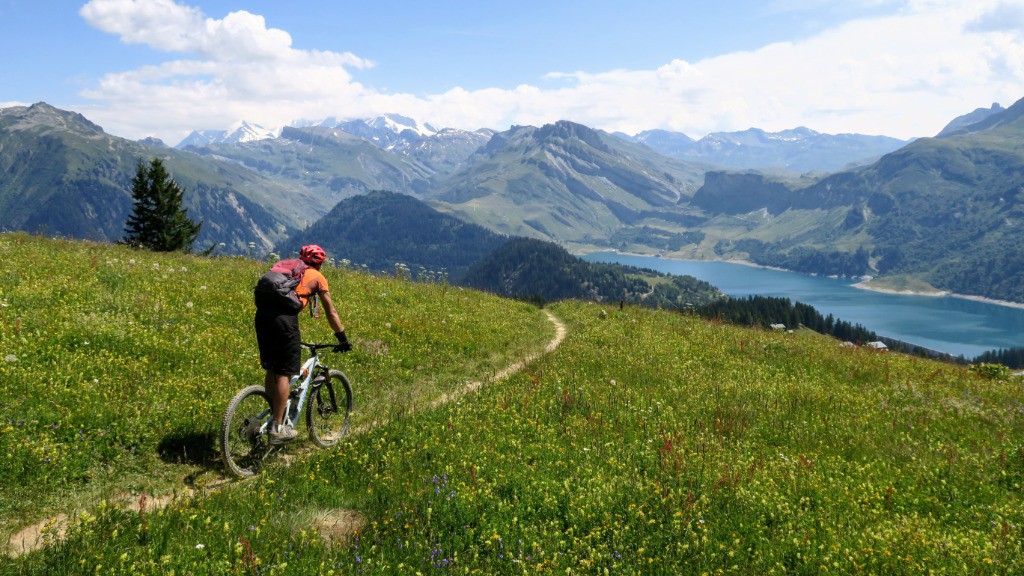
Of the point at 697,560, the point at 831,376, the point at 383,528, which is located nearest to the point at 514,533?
the point at 383,528

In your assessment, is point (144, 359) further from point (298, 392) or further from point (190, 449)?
point (298, 392)

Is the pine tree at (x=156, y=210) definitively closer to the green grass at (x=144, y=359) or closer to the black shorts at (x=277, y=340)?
the green grass at (x=144, y=359)

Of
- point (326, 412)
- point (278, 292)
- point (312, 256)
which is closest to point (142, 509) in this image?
point (278, 292)

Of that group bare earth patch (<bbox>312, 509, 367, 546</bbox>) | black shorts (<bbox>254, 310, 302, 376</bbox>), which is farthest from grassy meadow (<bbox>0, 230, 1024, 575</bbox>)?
black shorts (<bbox>254, 310, 302, 376</bbox>)

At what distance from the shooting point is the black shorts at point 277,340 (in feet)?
27.8

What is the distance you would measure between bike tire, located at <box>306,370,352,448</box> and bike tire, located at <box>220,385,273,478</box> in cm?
110

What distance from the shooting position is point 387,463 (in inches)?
341

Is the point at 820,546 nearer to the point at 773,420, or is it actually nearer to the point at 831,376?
the point at 773,420

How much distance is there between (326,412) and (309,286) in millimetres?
2822

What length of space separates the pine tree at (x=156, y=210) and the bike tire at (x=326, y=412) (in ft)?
228

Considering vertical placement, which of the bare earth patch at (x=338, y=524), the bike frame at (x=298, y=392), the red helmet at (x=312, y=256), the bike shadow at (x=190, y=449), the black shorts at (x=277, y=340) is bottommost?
the bare earth patch at (x=338, y=524)

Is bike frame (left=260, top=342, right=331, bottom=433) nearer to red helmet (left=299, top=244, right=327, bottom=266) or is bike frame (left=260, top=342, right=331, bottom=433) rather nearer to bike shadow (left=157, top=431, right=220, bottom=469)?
bike shadow (left=157, top=431, right=220, bottom=469)

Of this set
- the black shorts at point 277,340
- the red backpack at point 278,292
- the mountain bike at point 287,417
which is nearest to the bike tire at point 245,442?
the mountain bike at point 287,417

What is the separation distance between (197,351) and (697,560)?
11308 mm
